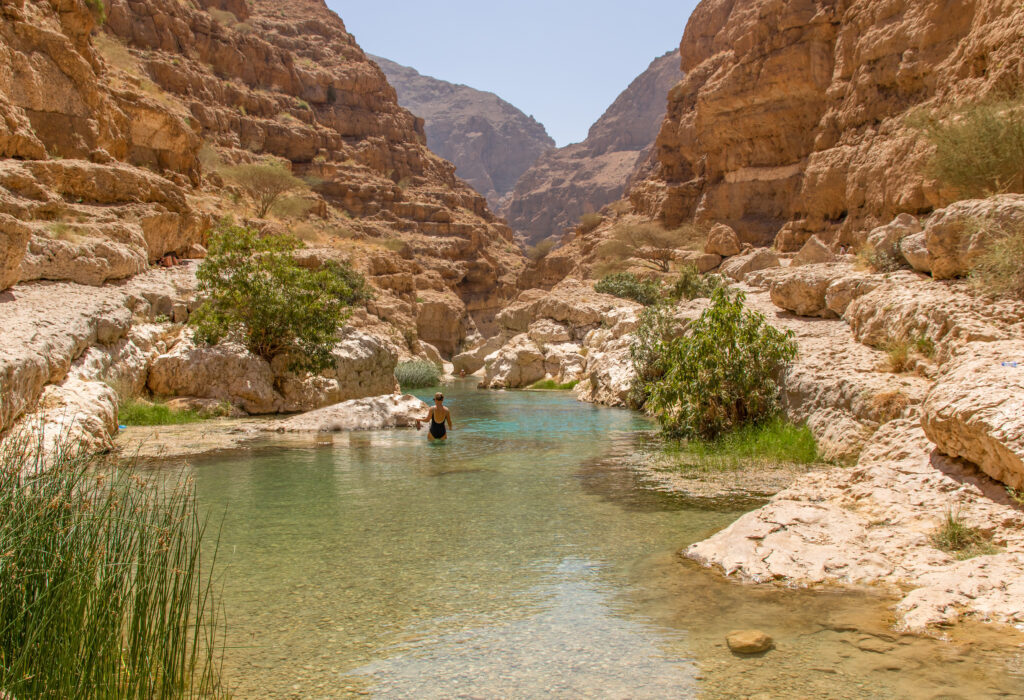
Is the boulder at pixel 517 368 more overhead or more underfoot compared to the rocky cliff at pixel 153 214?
more underfoot

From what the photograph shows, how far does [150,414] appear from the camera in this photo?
13469 mm

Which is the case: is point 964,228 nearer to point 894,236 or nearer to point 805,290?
point 894,236

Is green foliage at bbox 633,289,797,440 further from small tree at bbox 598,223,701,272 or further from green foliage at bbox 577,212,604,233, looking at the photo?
green foliage at bbox 577,212,604,233

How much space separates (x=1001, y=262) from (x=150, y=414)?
14.0 m

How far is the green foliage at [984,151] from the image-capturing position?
38.5 feet

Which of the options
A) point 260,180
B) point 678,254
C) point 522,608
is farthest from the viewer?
point 260,180

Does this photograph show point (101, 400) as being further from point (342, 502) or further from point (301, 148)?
point (301, 148)

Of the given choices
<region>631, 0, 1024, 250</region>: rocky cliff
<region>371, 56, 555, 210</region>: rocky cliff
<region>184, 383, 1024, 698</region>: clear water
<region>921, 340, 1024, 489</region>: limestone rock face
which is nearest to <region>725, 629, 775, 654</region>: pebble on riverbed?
<region>184, 383, 1024, 698</region>: clear water

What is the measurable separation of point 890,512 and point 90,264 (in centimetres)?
1480

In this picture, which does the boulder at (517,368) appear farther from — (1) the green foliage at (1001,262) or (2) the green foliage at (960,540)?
(2) the green foliage at (960,540)

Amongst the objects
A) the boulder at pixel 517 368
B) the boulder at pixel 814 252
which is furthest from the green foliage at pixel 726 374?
the boulder at pixel 517 368

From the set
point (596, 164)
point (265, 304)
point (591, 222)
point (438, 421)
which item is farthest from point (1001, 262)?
point (596, 164)

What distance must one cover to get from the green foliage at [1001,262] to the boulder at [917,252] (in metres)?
1.53

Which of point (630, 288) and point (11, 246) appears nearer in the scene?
point (11, 246)
